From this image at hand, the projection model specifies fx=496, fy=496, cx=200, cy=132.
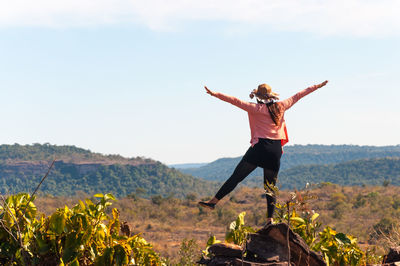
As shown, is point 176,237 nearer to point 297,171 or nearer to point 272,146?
point 272,146

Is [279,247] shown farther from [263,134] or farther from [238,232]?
[263,134]

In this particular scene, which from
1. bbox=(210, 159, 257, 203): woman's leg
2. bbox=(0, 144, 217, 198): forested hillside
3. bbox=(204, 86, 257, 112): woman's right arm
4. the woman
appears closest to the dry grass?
bbox=(210, 159, 257, 203): woman's leg

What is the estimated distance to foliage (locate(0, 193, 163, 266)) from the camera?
3930 mm

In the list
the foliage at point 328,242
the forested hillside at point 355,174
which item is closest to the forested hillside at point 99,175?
the forested hillside at point 355,174

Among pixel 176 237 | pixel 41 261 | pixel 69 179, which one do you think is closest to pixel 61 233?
pixel 41 261

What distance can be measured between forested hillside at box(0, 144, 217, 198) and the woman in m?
84.9

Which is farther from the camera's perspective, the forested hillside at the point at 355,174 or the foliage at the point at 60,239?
the forested hillside at the point at 355,174

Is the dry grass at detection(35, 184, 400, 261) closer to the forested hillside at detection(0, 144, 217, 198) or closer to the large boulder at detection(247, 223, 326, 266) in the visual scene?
the large boulder at detection(247, 223, 326, 266)

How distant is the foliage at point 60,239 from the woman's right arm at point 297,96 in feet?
10.7

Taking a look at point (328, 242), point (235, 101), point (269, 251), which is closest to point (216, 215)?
point (235, 101)

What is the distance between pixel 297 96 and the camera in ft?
22.4

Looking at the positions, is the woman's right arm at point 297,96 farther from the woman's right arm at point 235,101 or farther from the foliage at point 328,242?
the foliage at point 328,242

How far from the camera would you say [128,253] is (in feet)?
13.4

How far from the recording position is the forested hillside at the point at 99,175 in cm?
9800
